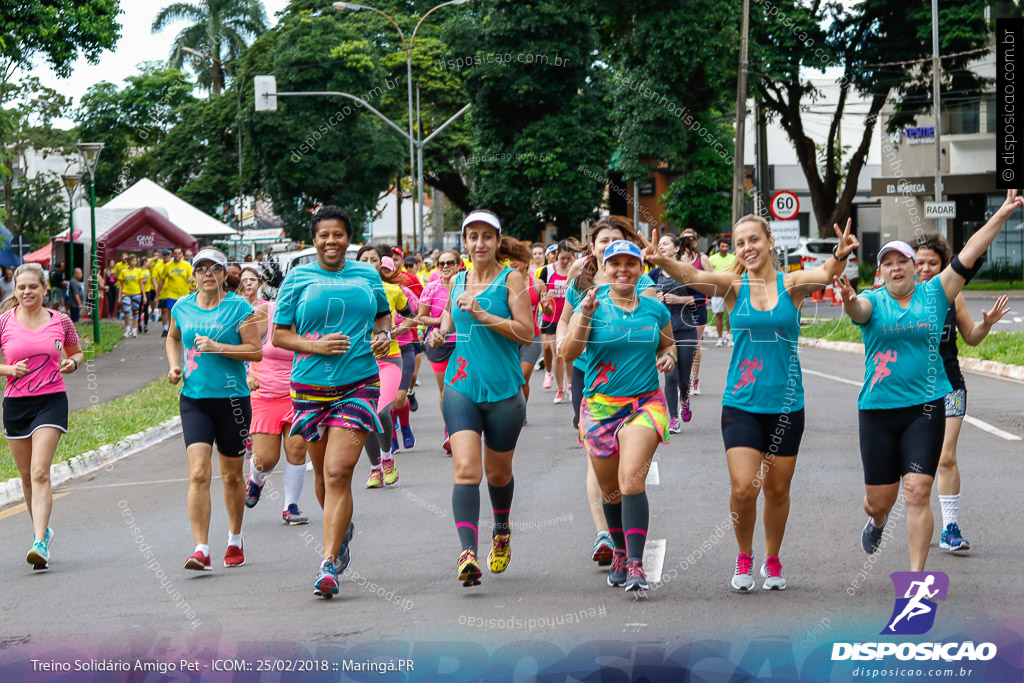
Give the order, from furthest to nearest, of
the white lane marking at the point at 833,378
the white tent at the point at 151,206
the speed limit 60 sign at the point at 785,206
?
the white tent at the point at 151,206
the speed limit 60 sign at the point at 785,206
the white lane marking at the point at 833,378

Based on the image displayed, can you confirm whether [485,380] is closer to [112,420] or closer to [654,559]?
[654,559]

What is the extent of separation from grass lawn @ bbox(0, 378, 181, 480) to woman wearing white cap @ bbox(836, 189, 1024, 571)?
25.0 feet

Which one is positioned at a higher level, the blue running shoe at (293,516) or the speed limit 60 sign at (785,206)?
the speed limit 60 sign at (785,206)

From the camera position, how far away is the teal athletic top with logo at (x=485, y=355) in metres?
6.57

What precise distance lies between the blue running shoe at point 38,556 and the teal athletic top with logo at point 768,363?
4.08m

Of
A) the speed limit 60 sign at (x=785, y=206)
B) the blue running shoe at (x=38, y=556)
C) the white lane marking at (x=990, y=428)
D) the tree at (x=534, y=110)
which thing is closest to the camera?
the blue running shoe at (x=38, y=556)

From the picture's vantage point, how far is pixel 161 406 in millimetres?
16484

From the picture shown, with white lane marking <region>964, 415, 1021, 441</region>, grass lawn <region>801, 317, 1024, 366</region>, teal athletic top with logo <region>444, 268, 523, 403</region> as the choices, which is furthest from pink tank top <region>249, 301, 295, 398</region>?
grass lawn <region>801, 317, 1024, 366</region>

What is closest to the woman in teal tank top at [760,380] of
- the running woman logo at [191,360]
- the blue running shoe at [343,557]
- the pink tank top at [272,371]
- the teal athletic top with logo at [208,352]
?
the blue running shoe at [343,557]

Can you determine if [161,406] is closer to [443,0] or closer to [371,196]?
[371,196]

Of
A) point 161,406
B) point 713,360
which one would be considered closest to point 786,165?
point 713,360

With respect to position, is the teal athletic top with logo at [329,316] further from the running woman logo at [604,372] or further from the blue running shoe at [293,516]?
the blue running shoe at [293,516]

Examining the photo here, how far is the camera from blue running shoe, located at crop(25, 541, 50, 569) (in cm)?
745

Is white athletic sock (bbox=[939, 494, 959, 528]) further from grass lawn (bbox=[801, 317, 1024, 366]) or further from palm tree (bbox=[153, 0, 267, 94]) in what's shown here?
palm tree (bbox=[153, 0, 267, 94])
